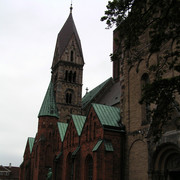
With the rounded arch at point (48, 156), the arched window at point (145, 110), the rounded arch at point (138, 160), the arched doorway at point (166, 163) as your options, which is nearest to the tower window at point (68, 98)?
the rounded arch at point (48, 156)

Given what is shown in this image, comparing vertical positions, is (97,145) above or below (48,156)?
above

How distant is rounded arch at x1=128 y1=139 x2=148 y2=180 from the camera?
26.0m

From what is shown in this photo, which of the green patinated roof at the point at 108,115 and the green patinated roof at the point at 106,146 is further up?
the green patinated roof at the point at 108,115

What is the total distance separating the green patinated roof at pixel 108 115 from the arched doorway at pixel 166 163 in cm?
759

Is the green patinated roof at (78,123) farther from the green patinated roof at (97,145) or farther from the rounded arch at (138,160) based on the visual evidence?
the rounded arch at (138,160)

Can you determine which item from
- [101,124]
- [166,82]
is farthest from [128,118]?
[166,82]

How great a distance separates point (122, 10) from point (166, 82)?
4180 mm

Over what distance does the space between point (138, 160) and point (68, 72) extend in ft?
121

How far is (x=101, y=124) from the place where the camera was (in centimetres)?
2944

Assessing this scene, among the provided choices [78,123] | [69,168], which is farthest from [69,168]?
A: [78,123]

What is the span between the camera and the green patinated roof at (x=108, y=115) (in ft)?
98.7

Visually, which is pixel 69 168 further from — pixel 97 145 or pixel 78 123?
pixel 97 145

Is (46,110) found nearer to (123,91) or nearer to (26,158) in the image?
(26,158)

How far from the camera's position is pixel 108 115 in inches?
1233
